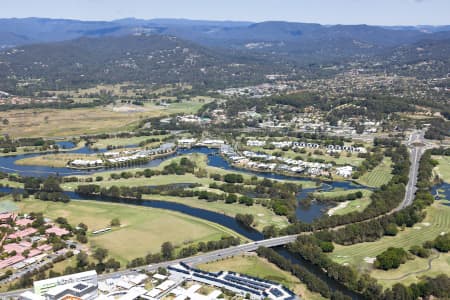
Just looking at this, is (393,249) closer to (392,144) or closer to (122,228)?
(122,228)

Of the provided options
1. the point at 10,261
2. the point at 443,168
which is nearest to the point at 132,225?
the point at 10,261

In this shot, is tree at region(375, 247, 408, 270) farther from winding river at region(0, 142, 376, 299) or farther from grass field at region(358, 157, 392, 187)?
grass field at region(358, 157, 392, 187)

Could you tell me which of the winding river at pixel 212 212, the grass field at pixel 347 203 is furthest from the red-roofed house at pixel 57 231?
the grass field at pixel 347 203

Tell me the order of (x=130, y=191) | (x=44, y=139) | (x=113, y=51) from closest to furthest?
1. (x=130, y=191)
2. (x=44, y=139)
3. (x=113, y=51)

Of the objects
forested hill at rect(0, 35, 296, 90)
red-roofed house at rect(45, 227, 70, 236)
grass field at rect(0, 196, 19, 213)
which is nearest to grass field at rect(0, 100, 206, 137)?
grass field at rect(0, 196, 19, 213)

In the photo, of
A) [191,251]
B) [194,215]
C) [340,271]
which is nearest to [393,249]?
[340,271]

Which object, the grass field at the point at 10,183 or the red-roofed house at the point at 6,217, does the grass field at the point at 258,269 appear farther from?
the grass field at the point at 10,183

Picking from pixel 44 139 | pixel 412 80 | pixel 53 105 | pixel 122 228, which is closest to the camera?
pixel 122 228
